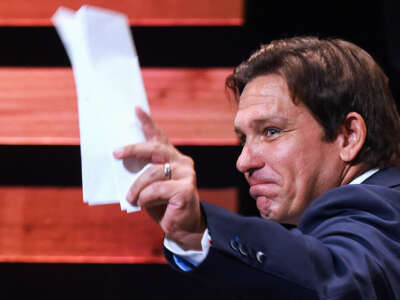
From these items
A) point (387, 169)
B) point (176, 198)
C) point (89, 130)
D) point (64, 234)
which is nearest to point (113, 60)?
point (89, 130)

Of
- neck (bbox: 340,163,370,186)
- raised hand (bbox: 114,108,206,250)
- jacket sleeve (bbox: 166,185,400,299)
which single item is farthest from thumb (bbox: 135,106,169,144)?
neck (bbox: 340,163,370,186)

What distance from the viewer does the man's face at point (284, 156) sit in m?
1.02

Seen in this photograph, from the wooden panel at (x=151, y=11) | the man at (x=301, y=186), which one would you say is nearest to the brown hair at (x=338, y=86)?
the man at (x=301, y=186)

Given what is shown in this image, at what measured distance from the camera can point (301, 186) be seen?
3.37 feet

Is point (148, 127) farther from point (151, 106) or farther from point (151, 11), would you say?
point (151, 11)

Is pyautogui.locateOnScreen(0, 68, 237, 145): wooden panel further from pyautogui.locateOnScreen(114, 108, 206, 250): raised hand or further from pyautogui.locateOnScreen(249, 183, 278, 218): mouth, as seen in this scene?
pyautogui.locateOnScreen(114, 108, 206, 250): raised hand

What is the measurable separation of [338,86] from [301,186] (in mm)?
234

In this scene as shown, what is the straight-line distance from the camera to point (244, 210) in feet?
5.32

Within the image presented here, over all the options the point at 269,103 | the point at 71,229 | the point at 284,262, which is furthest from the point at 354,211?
the point at 71,229

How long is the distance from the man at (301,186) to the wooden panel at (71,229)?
59cm

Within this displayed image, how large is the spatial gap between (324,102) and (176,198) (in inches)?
20.4

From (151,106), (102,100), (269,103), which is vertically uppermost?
(102,100)

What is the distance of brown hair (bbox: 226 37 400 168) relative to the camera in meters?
1.03

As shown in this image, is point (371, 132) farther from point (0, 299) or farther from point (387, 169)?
point (0, 299)
